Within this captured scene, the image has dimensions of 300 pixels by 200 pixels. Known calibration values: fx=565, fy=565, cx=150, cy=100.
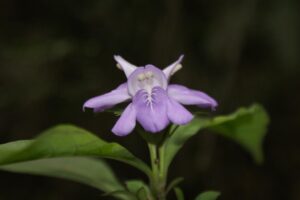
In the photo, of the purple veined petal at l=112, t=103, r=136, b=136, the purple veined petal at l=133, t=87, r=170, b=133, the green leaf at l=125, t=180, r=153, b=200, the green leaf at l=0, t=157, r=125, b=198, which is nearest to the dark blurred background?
the green leaf at l=0, t=157, r=125, b=198

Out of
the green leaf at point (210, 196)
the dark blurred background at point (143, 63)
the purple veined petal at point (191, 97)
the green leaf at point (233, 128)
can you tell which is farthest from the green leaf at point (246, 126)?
the dark blurred background at point (143, 63)

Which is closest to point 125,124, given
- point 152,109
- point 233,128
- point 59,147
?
point 152,109

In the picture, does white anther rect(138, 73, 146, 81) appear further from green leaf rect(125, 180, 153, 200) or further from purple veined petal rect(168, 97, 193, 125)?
green leaf rect(125, 180, 153, 200)

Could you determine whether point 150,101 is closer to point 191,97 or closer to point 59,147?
point 191,97

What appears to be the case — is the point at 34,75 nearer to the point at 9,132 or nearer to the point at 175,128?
the point at 9,132

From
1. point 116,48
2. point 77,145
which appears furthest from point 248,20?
point 77,145

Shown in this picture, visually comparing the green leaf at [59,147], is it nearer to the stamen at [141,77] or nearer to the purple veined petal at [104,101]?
the purple veined petal at [104,101]
